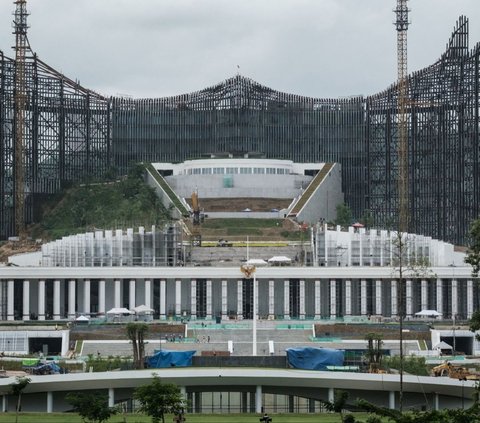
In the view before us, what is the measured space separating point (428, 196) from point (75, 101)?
38288 mm

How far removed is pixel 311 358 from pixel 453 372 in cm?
1166

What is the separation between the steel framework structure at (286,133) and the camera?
18212 centimetres

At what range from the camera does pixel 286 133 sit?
7677 inches

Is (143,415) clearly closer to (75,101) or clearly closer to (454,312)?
(454,312)

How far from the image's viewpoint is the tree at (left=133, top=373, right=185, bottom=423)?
83.8m

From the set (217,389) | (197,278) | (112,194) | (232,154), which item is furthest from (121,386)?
(232,154)

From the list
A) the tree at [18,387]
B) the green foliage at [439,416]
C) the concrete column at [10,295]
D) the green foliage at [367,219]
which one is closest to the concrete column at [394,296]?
the concrete column at [10,295]

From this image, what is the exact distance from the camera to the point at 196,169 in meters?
186

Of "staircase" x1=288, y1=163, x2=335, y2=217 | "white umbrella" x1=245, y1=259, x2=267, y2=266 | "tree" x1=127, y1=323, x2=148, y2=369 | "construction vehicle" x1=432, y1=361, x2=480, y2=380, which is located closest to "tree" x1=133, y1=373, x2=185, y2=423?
"construction vehicle" x1=432, y1=361, x2=480, y2=380

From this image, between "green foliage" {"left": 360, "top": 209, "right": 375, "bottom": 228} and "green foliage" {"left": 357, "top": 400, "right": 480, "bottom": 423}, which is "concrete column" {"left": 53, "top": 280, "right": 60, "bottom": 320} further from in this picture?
"green foliage" {"left": 357, "top": 400, "right": 480, "bottom": 423}

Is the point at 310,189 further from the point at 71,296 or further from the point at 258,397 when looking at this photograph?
the point at 258,397

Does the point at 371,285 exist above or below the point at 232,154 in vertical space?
below

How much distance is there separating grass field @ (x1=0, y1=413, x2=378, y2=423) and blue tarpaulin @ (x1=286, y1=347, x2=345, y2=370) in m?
17.3

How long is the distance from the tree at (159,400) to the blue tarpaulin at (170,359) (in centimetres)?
2540
